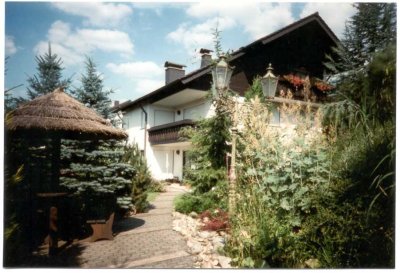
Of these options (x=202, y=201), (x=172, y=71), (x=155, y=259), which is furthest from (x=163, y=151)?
(x=155, y=259)

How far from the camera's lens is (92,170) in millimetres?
6098

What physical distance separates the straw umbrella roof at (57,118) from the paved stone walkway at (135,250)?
2010 mm

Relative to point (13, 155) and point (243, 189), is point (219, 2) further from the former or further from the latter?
point (13, 155)

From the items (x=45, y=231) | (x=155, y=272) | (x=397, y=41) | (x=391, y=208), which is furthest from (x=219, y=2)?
(x=45, y=231)

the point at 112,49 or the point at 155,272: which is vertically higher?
the point at 112,49

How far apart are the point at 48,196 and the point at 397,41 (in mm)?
5480

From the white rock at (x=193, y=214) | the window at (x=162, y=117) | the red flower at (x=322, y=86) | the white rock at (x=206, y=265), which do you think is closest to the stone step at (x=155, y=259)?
the white rock at (x=206, y=265)

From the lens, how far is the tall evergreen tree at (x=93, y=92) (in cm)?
1102

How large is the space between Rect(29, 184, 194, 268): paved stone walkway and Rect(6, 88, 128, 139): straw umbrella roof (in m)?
2.01

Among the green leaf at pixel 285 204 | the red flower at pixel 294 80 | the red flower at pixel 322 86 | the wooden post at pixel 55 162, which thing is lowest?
the green leaf at pixel 285 204

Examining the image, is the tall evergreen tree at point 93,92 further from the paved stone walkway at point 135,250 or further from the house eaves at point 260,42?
the paved stone walkway at point 135,250

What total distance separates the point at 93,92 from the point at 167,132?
5.29 metres

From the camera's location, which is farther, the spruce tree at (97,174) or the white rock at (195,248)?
the spruce tree at (97,174)

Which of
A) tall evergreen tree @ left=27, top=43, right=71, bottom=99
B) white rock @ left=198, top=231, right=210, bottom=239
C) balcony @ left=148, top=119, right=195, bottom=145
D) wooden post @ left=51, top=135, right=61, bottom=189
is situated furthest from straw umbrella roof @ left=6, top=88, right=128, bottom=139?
balcony @ left=148, top=119, right=195, bottom=145
